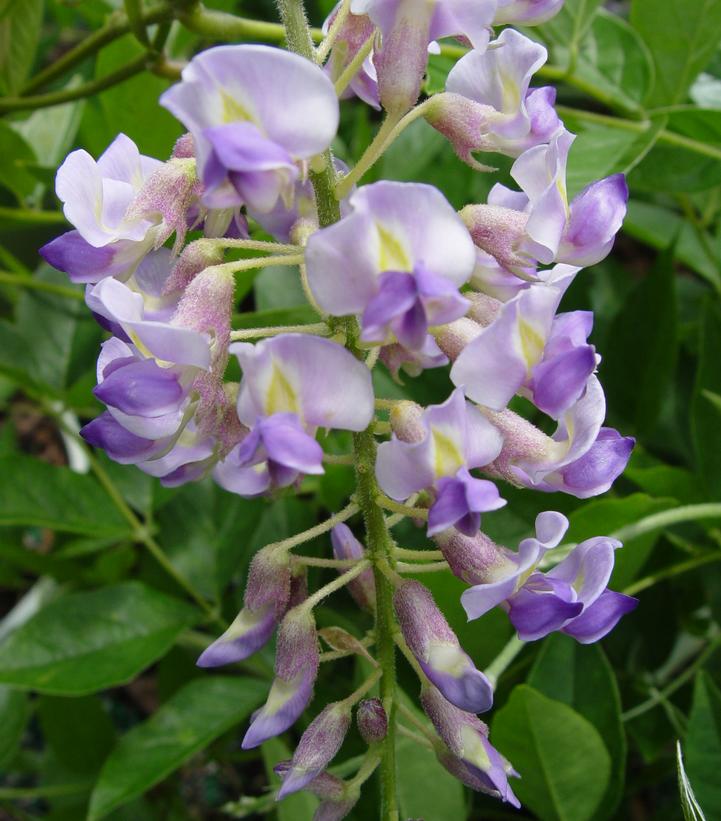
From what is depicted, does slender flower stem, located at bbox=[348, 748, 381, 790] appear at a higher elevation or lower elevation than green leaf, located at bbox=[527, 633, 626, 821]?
A: higher

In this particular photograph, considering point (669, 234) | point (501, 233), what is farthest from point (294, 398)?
point (669, 234)

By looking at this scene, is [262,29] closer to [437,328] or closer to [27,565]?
[437,328]

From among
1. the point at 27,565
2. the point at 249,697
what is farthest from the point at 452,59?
the point at 27,565

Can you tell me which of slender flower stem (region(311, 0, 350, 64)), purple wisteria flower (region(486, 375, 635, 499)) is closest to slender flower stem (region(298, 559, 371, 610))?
purple wisteria flower (region(486, 375, 635, 499))

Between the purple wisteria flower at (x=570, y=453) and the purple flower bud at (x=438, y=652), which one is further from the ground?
the purple wisteria flower at (x=570, y=453)

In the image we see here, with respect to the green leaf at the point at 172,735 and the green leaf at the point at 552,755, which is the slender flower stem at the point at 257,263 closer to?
the green leaf at the point at 552,755

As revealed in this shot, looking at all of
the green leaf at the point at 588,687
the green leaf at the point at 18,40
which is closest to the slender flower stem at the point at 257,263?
the green leaf at the point at 588,687

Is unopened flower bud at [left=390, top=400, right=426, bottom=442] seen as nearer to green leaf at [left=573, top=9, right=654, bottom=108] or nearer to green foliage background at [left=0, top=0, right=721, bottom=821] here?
green foliage background at [left=0, top=0, right=721, bottom=821]

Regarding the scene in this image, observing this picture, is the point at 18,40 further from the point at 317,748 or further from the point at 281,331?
the point at 317,748
